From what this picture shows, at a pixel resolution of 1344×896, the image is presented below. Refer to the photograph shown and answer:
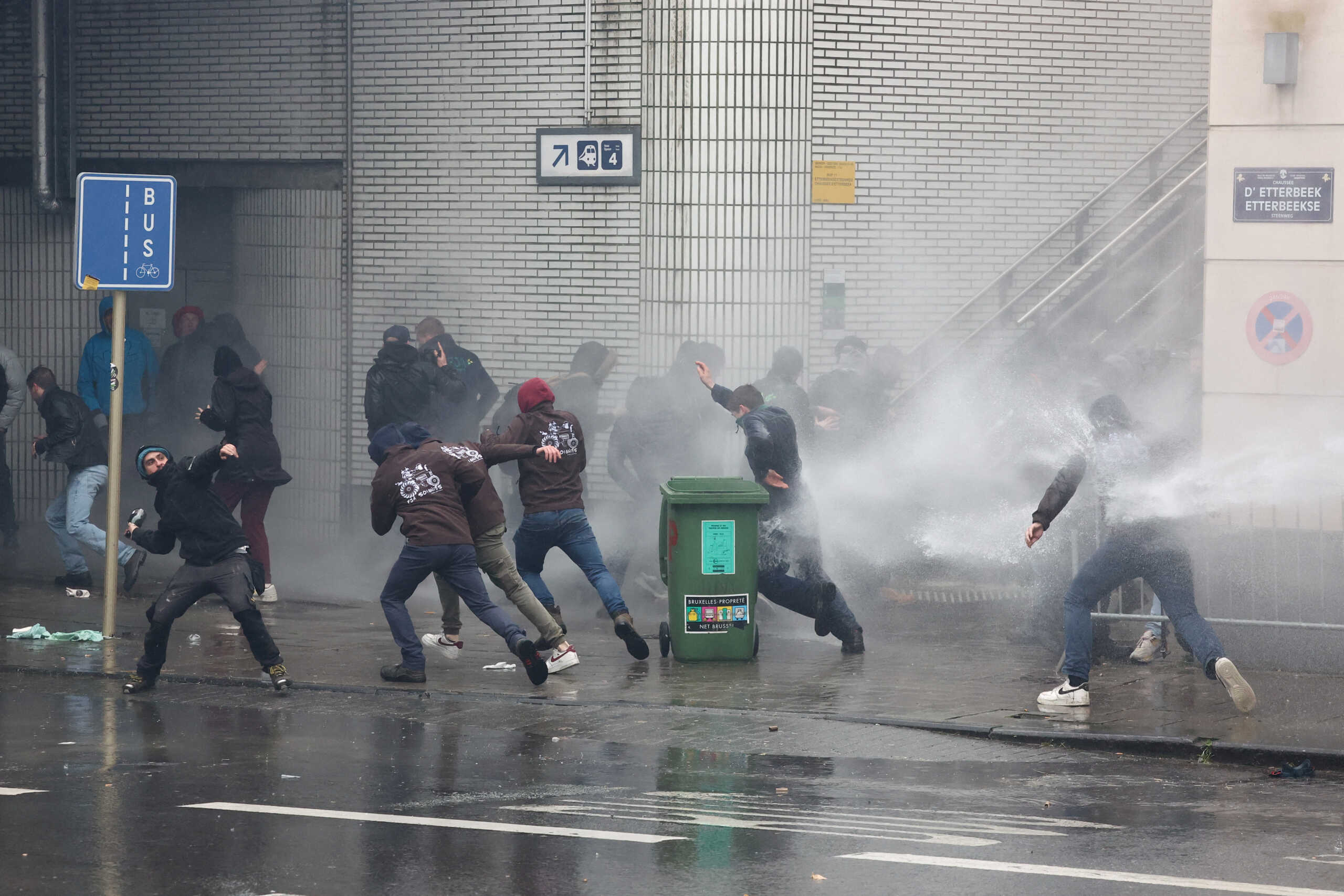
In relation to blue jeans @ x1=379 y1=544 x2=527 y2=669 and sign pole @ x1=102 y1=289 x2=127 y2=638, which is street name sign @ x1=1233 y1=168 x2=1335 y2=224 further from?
sign pole @ x1=102 y1=289 x2=127 y2=638

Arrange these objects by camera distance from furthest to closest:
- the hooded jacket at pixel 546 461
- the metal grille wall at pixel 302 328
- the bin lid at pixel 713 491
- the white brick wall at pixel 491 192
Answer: the metal grille wall at pixel 302 328
the white brick wall at pixel 491 192
the hooded jacket at pixel 546 461
the bin lid at pixel 713 491

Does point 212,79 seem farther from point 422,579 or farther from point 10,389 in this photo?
point 422,579

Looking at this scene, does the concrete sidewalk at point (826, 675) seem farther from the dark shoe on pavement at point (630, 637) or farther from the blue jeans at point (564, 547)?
the blue jeans at point (564, 547)

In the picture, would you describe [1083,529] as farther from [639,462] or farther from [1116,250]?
[1116,250]

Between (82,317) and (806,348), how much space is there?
711 cm

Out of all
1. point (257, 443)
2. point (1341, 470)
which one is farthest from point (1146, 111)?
point (257, 443)

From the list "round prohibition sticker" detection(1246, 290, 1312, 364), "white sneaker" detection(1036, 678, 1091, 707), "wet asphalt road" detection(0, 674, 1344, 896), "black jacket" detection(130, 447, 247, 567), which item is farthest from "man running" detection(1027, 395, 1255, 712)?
"black jacket" detection(130, 447, 247, 567)

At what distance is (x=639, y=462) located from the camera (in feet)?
42.1

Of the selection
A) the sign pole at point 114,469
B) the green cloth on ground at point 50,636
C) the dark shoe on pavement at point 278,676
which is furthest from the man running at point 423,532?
the green cloth on ground at point 50,636

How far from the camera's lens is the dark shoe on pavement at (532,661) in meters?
9.48

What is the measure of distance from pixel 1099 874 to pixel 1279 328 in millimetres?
5567

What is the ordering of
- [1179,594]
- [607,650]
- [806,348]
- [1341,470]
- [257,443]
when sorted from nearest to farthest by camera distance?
[1179,594] → [1341,470] → [607,650] → [257,443] → [806,348]

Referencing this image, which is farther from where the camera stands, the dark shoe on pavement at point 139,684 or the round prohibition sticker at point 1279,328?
the round prohibition sticker at point 1279,328

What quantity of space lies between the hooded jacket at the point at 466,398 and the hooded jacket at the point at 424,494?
395 cm
